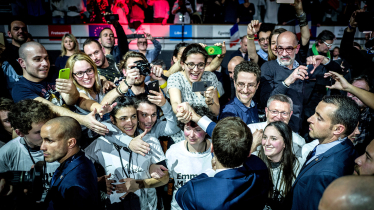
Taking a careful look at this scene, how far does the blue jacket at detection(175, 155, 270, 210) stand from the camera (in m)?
1.47

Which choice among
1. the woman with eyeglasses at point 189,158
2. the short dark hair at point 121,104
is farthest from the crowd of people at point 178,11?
the woman with eyeglasses at point 189,158

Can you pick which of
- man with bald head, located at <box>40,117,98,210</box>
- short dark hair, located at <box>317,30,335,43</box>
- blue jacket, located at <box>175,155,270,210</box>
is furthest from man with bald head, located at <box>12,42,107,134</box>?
short dark hair, located at <box>317,30,335,43</box>

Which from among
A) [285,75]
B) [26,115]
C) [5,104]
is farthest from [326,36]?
[5,104]

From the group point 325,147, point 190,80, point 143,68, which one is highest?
point 143,68

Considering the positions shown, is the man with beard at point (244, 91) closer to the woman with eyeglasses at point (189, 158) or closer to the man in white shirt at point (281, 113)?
the man in white shirt at point (281, 113)

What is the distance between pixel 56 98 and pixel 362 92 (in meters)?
3.23

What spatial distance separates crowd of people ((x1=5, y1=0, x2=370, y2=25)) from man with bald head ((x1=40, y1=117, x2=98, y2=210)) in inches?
219

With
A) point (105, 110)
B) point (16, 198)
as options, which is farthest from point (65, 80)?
point (16, 198)

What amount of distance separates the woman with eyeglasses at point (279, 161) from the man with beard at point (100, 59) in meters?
2.34

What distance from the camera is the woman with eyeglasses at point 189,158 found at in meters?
2.43

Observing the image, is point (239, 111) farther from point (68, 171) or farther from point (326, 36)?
point (326, 36)

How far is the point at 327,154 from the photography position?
1873mm

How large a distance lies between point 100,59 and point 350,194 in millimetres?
3307

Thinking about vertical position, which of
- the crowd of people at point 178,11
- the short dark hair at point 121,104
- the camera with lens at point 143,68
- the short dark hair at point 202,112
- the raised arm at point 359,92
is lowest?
the short dark hair at point 202,112
